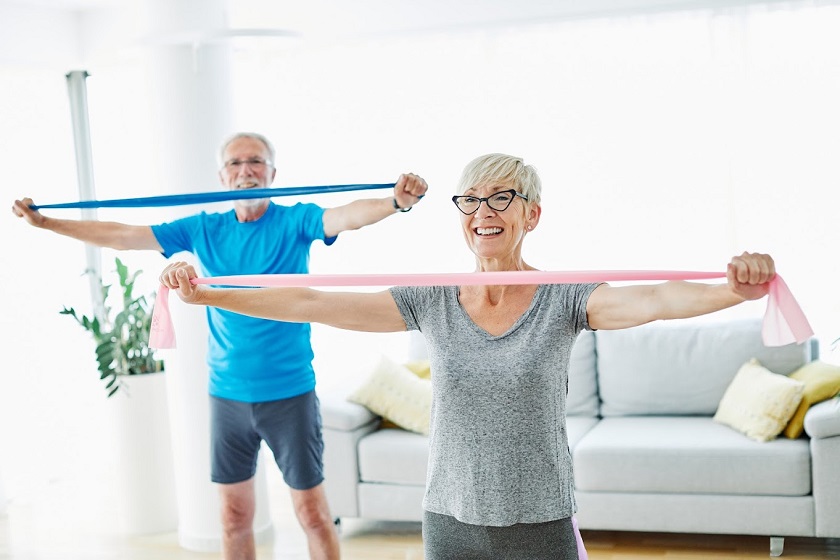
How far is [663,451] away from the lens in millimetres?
4238

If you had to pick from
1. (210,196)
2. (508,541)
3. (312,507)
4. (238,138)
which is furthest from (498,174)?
(312,507)

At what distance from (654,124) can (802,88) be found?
72cm

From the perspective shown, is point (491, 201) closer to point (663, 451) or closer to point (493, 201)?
point (493, 201)

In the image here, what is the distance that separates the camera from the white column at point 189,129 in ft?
14.2

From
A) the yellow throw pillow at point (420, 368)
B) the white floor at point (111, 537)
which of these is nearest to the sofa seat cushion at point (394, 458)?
the white floor at point (111, 537)

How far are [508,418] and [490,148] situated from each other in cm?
394

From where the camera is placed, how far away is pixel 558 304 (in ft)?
6.34

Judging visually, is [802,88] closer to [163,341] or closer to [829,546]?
[829,546]

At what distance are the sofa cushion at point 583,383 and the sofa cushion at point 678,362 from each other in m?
0.04

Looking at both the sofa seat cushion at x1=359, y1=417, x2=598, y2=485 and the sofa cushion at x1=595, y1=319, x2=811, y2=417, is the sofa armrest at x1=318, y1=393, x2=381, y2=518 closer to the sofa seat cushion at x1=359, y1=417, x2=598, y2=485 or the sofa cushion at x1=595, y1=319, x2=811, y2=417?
the sofa seat cushion at x1=359, y1=417, x2=598, y2=485

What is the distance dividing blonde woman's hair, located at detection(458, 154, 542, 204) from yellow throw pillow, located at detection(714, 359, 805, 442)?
8.44 ft

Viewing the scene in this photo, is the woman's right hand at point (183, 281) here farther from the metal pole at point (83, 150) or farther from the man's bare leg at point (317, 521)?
the metal pole at point (83, 150)

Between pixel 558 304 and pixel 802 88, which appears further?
pixel 802 88

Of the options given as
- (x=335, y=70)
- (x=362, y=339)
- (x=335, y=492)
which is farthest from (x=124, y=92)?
(x=335, y=492)
